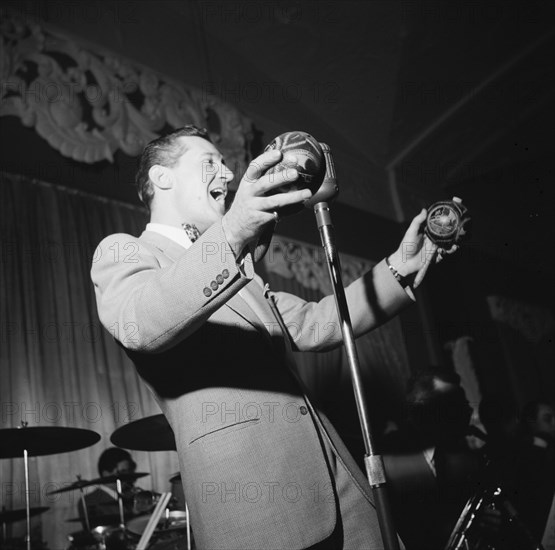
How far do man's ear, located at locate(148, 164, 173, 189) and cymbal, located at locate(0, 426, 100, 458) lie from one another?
161 cm

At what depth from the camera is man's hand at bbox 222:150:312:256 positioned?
3.10 feet

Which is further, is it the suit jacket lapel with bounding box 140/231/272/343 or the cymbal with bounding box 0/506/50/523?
the cymbal with bounding box 0/506/50/523

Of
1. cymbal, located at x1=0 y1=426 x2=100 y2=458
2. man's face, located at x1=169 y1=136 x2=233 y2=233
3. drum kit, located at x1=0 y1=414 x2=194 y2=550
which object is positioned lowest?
drum kit, located at x1=0 y1=414 x2=194 y2=550

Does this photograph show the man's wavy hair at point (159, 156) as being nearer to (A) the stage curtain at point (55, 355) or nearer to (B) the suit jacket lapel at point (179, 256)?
(B) the suit jacket lapel at point (179, 256)

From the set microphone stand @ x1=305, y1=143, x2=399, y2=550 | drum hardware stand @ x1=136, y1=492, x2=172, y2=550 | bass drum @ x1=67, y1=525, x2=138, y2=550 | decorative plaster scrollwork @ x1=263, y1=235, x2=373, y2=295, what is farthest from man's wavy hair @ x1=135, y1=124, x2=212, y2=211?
decorative plaster scrollwork @ x1=263, y1=235, x2=373, y2=295

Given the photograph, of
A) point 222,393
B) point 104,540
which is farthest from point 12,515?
point 222,393

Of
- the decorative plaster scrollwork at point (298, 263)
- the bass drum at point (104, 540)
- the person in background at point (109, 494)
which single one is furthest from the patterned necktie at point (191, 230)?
the decorative plaster scrollwork at point (298, 263)

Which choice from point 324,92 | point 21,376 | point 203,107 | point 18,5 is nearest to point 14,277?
point 21,376

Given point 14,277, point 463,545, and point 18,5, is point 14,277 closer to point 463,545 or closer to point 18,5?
point 18,5

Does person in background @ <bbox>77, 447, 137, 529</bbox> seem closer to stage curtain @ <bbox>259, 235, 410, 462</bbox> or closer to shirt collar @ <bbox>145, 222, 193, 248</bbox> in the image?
stage curtain @ <bbox>259, 235, 410, 462</bbox>

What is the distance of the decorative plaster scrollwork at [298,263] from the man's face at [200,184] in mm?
4016

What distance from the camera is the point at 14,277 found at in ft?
12.0

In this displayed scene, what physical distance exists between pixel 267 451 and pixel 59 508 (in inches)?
120

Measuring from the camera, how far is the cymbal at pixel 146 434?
279 cm
